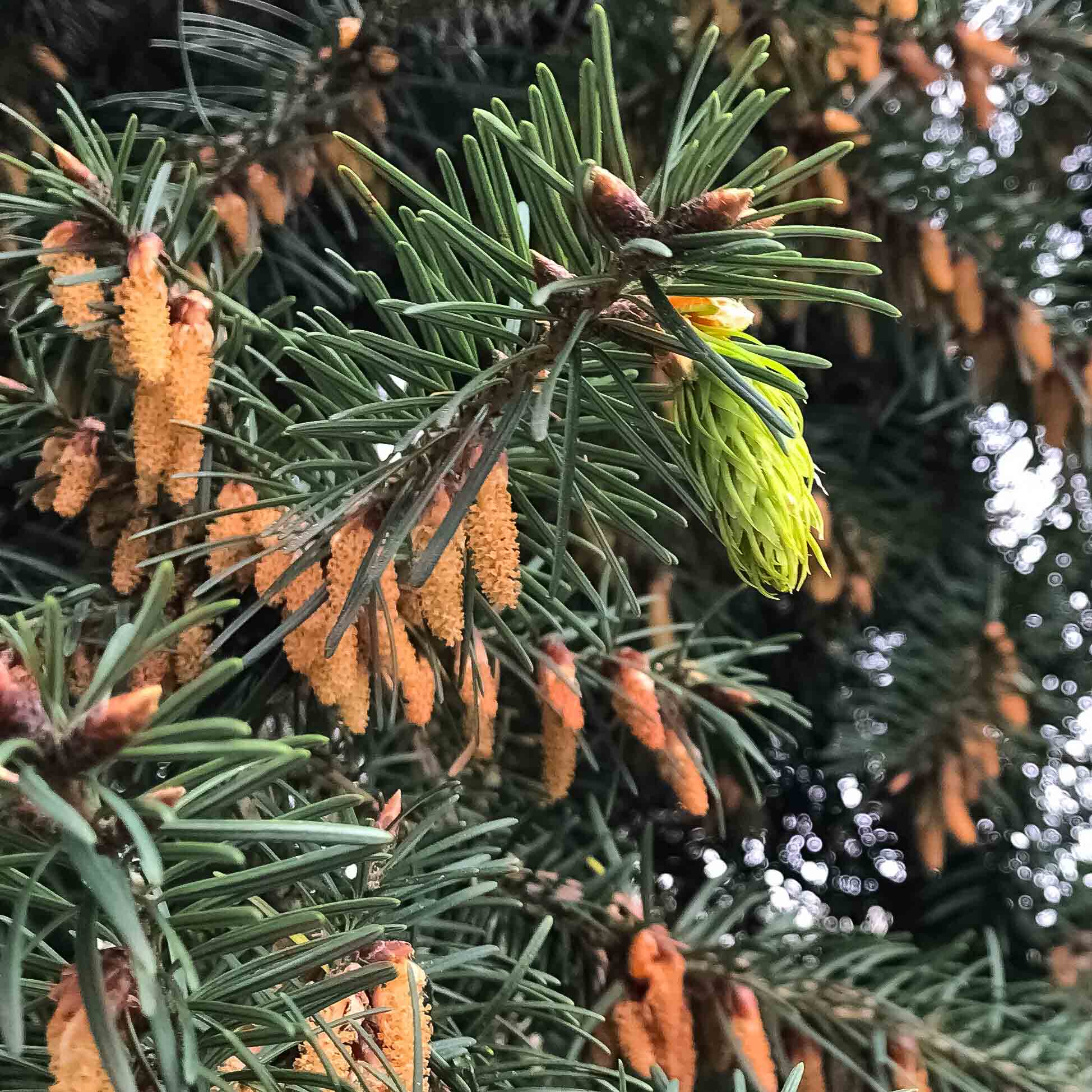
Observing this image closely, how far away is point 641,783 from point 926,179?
1.45ft

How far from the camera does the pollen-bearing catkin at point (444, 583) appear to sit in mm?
297

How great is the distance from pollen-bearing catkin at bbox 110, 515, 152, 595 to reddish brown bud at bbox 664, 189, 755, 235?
217mm

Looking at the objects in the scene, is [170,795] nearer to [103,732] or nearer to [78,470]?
[103,732]

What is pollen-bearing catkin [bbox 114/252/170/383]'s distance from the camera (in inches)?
11.7

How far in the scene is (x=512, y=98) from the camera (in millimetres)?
601

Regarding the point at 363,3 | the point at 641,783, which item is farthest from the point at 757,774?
the point at 363,3

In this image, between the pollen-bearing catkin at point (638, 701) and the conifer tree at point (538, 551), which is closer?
the conifer tree at point (538, 551)

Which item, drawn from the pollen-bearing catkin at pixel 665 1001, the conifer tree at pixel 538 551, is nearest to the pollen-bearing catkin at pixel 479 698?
the conifer tree at pixel 538 551

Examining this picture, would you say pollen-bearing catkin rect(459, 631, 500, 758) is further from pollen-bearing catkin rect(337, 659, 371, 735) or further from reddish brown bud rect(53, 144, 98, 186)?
reddish brown bud rect(53, 144, 98, 186)

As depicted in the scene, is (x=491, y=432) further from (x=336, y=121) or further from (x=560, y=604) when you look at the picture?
(x=336, y=121)

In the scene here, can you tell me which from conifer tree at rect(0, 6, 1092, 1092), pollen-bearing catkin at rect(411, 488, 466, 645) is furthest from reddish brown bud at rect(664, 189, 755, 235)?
pollen-bearing catkin at rect(411, 488, 466, 645)

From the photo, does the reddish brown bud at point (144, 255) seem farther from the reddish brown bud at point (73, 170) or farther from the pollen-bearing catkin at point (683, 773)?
the pollen-bearing catkin at point (683, 773)

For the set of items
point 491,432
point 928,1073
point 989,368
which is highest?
point 989,368

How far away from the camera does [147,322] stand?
0.30 metres
